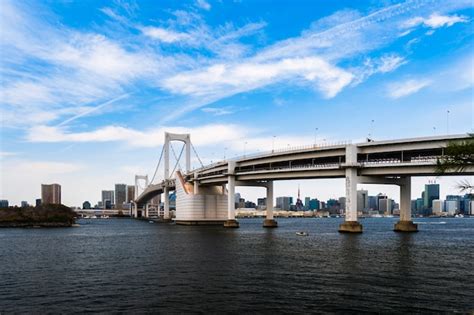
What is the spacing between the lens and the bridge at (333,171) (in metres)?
81.4

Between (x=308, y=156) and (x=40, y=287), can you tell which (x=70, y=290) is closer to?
(x=40, y=287)

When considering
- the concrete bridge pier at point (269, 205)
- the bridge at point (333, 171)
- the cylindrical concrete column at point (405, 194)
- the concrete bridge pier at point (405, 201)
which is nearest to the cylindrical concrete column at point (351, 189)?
the bridge at point (333, 171)

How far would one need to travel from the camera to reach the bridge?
81438mm

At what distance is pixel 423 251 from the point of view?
60.8m

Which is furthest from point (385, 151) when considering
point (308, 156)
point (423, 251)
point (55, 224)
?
point (55, 224)

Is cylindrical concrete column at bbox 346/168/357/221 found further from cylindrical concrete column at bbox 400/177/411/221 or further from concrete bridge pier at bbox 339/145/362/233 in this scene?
cylindrical concrete column at bbox 400/177/411/221

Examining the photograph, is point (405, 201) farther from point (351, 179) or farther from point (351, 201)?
point (351, 179)

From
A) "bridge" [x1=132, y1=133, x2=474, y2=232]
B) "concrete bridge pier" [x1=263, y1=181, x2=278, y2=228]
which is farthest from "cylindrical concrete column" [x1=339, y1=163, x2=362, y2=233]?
"concrete bridge pier" [x1=263, y1=181, x2=278, y2=228]

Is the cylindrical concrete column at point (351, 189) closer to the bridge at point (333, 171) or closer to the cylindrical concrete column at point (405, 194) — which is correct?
the bridge at point (333, 171)

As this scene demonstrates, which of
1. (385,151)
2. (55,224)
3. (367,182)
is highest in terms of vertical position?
(385,151)

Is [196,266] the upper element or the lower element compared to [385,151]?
lower

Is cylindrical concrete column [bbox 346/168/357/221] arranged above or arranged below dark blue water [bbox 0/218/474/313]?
above

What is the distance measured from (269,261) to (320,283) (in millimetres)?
14225

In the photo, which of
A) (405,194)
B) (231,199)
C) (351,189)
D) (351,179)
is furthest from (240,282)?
(231,199)
